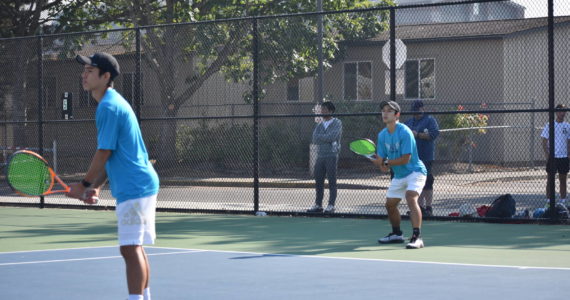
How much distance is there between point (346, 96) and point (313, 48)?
157cm

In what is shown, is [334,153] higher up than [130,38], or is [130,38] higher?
[130,38]

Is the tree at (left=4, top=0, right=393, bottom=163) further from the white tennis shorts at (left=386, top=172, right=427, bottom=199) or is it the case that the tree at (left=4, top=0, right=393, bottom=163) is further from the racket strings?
the racket strings

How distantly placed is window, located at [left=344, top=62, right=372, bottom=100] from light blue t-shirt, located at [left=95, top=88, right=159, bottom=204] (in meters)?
15.3

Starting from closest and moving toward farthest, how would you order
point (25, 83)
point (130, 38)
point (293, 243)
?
point (293, 243) → point (25, 83) → point (130, 38)

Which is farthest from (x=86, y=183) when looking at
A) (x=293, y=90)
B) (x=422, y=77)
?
(x=422, y=77)

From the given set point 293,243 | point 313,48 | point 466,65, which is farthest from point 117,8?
point 293,243

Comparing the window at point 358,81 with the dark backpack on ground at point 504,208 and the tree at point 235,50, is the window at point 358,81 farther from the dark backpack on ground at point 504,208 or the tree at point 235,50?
the dark backpack on ground at point 504,208

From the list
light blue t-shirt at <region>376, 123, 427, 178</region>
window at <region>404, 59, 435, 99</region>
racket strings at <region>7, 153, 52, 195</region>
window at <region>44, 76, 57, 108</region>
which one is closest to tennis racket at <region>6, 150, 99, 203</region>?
racket strings at <region>7, 153, 52, 195</region>

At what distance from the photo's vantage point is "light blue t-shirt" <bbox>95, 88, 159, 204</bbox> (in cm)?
601

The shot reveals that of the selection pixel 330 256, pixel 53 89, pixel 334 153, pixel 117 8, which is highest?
pixel 117 8

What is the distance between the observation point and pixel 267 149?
2352cm

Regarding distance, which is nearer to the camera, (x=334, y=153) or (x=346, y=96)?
(x=334, y=153)

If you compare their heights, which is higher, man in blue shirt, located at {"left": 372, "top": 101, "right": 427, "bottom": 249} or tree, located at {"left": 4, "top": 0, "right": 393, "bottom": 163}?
tree, located at {"left": 4, "top": 0, "right": 393, "bottom": 163}

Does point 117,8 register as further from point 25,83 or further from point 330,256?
point 330,256
